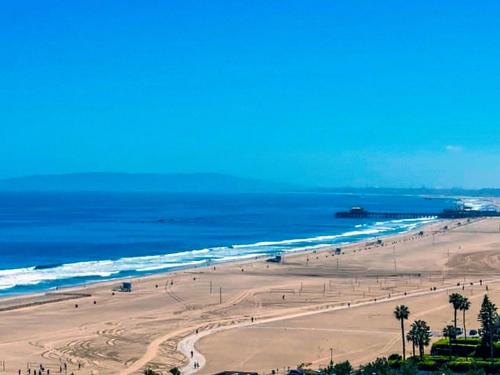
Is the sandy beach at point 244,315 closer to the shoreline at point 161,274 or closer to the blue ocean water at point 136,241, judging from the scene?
the shoreline at point 161,274

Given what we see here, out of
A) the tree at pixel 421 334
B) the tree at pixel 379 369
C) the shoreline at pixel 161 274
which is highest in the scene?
the shoreline at pixel 161 274

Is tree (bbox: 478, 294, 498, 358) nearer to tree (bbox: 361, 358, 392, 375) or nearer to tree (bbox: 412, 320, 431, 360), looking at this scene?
tree (bbox: 412, 320, 431, 360)

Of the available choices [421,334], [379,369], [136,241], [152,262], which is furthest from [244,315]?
[136,241]

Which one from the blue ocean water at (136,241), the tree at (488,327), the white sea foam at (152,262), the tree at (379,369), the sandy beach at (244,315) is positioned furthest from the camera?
the blue ocean water at (136,241)

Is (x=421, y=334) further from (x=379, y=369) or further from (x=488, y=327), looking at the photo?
(x=379, y=369)

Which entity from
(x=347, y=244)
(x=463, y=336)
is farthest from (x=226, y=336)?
(x=347, y=244)

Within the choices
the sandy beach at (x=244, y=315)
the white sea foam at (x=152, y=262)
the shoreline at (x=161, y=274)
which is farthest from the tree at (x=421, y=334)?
the white sea foam at (x=152, y=262)

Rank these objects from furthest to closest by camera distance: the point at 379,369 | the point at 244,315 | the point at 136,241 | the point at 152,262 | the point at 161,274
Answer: the point at 136,241
the point at 152,262
the point at 161,274
the point at 244,315
the point at 379,369

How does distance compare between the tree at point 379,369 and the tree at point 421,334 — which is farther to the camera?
the tree at point 421,334
